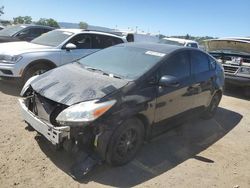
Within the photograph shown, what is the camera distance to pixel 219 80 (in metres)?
6.61

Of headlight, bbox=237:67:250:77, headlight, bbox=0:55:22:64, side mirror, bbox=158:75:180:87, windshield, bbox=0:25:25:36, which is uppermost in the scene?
windshield, bbox=0:25:25:36

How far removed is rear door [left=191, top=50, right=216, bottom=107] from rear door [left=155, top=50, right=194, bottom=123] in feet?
0.65

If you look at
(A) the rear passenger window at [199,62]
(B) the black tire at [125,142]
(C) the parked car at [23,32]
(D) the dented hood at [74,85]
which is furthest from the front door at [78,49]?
(C) the parked car at [23,32]

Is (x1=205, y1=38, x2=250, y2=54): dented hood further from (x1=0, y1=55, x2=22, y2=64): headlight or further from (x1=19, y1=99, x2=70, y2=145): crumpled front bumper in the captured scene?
(x1=19, y1=99, x2=70, y2=145): crumpled front bumper

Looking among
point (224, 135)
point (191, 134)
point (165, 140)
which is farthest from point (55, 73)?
point (224, 135)

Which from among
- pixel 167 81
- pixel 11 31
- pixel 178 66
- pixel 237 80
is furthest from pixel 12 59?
pixel 237 80

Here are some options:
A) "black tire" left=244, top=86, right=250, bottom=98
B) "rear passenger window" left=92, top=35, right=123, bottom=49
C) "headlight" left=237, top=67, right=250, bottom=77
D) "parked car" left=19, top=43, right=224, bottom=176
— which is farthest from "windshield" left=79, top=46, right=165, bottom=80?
"black tire" left=244, top=86, right=250, bottom=98

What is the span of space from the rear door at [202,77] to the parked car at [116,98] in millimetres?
21

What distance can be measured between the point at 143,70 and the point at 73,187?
6.35 feet

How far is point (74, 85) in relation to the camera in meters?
4.27

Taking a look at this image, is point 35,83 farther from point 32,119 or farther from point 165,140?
point 165,140

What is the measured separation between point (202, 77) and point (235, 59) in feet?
14.5

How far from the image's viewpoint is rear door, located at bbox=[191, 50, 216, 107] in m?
5.54

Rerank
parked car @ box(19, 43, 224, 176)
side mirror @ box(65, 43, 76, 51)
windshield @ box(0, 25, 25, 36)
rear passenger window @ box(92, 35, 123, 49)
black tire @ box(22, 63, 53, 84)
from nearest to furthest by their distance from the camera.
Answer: parked car @ box(19, 43, 224, 176) → black tire @ box(22, 63, 53, 84) → side mirror @ box(65, 43, 76, 51) → rear passenger window @ box(92, 35, 123, 49) → windshield @ box(0, 25, 25, 36)
